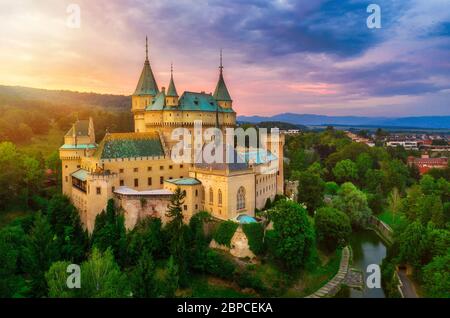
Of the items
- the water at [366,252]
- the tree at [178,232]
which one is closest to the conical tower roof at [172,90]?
the tree at [178,232]

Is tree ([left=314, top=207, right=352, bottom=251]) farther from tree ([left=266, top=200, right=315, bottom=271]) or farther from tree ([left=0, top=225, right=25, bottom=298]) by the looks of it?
tree ([left=0, top=225, right=25, bottom=298])

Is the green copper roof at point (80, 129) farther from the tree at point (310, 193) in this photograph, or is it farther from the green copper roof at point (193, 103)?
the tree at point (310, 193)

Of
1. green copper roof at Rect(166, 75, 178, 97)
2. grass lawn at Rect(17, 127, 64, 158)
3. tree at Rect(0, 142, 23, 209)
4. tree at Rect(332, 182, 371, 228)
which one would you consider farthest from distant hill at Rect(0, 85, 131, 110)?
tree at Rect(332, 182, 371, 228)

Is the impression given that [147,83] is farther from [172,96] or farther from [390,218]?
[390,218]

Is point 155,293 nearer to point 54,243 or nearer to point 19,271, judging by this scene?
point 54,243

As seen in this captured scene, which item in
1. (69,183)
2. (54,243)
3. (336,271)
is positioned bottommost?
(336,271)

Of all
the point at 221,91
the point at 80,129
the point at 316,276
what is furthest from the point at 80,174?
the point at 316,276
